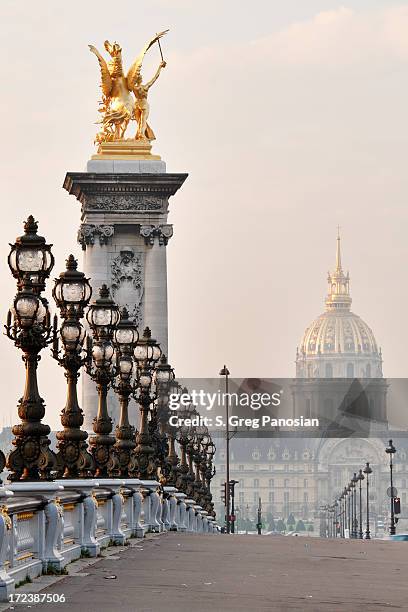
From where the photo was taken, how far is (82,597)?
23.5m

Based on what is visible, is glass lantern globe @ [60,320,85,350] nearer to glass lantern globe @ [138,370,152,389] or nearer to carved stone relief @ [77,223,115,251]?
glass lantern globe @ [138,370,152,389]

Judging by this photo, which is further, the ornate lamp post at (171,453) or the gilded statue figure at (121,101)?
the gilded statue figure at (121,101)

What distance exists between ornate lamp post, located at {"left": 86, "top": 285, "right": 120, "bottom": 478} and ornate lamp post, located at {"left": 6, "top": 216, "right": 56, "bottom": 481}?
7.46 metres

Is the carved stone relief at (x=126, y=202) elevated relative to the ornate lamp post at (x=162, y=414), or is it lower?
elevated

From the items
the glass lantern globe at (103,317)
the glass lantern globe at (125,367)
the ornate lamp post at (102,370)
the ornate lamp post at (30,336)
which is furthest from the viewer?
the glass lantern globe at (125,367)

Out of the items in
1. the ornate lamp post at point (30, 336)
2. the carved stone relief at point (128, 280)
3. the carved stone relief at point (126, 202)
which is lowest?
the ornate lamp post at point (30, 336)

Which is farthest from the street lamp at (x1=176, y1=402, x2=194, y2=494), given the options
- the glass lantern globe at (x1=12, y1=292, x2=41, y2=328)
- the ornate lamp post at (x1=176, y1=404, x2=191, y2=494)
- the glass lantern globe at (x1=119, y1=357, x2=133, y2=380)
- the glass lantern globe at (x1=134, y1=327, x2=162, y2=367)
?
the glass lantern globe at (x1=12, y1=292, x2=41, y2=328)

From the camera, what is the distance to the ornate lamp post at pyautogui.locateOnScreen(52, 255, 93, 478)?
3359 centimetres

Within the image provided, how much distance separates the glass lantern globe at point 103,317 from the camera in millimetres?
40531

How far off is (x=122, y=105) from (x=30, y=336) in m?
81.6

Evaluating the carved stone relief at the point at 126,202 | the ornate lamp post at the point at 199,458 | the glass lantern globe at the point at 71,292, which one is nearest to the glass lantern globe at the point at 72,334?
the glass lantern globe at the point at 71,292

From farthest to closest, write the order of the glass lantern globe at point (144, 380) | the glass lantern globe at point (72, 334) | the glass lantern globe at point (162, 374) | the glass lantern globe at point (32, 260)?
the glass lantern globe at point (162, 374) → the glass lantern globe at point (144, 380) → the glass lantern globe at point (72, 334) → the glass lantern globe at point (32, 260)

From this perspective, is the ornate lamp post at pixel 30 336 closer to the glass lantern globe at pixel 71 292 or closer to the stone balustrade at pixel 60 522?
the stone balustrade at pixel 60 522

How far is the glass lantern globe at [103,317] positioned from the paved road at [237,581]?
4.52 m
